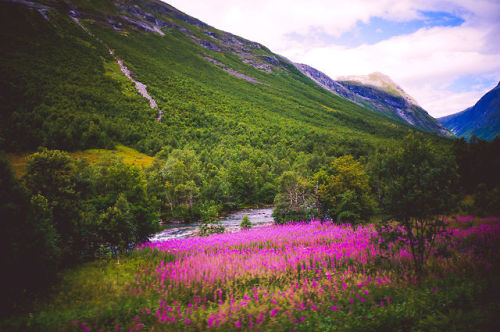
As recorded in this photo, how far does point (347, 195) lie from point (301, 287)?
12.8 metres

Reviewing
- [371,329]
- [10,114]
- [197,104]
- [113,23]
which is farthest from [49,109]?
[113,23]

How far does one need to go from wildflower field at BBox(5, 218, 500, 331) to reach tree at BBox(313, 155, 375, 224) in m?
7.59

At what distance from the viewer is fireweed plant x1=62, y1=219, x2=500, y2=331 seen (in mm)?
5227

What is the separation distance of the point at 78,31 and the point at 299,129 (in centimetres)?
15919

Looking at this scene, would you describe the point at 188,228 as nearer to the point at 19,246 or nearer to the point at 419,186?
the point at 19,246

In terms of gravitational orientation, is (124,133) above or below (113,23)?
below

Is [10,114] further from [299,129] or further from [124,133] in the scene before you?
[299,129]

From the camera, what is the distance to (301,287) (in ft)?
23.0

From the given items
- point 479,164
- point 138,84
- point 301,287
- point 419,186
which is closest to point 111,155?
point 301,287

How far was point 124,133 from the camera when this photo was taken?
82250 mm

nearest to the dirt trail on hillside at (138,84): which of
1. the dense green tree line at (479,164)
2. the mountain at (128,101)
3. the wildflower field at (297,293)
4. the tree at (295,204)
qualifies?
the mountain at (128,101)

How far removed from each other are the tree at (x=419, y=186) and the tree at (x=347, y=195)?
10.6 metres

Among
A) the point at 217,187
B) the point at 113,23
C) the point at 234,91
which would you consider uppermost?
the point at 113,23

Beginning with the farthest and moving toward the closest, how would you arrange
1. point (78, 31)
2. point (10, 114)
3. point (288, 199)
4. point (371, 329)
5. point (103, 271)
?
point (78, 31) < point (10, 114) < point (288, 199) < point (103, 271) < point (371, 329)
